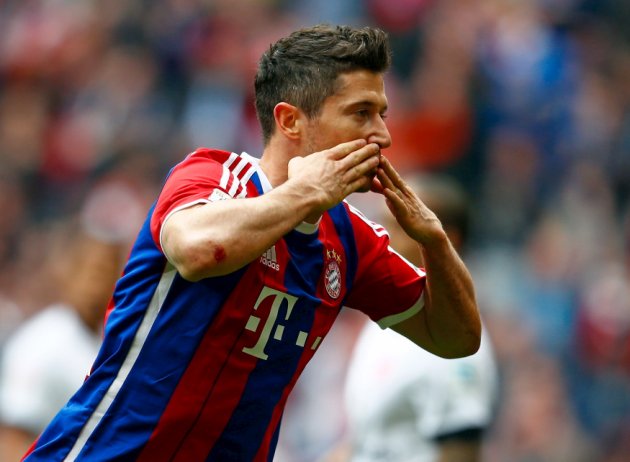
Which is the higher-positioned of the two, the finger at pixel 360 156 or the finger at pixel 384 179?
the finger at pixel 360 156

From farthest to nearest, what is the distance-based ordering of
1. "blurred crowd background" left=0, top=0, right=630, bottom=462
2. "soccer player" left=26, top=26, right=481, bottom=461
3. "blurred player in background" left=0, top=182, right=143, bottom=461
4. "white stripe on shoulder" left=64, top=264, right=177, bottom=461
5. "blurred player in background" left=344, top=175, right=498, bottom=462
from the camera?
"blurred crowd background" left=0, top=0, right=630, bottom=462 < "blurred player in background" left=0, top=182, right=143, bottom=461 < "blurred player in background" left=344, top=175, right=498, bottom=462 < "white stripe on shoulder" left=64, top=264, right=177, bottom=461 < "soccer player" left=26, top=26, right=481, bottom=461

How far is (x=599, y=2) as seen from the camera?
11.4 meters

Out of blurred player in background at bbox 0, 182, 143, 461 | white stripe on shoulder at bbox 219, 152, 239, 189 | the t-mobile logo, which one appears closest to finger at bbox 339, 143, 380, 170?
white stripe on shoulder at bbox 219, 152, 239, 189

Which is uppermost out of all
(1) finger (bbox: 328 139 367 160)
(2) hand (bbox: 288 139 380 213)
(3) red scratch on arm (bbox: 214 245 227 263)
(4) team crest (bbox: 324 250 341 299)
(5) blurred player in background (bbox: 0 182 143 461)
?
(1) finger (bbox: 328 139 367 160)

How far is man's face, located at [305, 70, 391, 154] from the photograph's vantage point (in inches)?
158

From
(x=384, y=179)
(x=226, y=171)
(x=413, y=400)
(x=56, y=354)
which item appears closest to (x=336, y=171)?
(x=384, y=179)

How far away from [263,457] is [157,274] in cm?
75

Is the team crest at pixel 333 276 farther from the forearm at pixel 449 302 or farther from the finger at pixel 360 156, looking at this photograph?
the finger at pixel 360 156

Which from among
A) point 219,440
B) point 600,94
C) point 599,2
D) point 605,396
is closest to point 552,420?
point 605,396

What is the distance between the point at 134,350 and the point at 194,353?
0.20 meters

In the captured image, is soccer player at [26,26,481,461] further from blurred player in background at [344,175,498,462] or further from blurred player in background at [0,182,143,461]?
blurred player in background at [0,182,143,461]

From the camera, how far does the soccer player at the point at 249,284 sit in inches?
148

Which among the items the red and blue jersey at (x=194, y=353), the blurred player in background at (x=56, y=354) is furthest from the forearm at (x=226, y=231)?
the blurred player in background at (x=56, y=354)

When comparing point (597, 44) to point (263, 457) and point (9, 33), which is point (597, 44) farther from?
point (263, 457)
